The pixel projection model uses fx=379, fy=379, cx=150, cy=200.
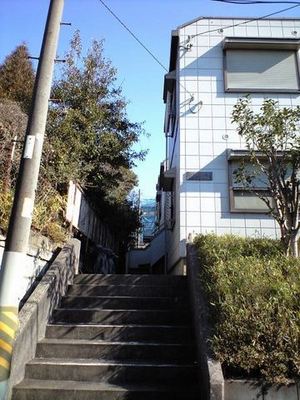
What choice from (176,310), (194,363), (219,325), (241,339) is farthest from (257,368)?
(176,310)

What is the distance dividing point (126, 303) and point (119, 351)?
123 centimetres

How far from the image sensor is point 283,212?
21.9ft

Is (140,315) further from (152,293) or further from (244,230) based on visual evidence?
(244,230)

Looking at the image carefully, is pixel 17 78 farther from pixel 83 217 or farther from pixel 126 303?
pixel 126 303

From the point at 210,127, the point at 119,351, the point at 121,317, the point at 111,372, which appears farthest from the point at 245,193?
the point at 111,372

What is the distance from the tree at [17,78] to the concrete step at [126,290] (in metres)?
6.60

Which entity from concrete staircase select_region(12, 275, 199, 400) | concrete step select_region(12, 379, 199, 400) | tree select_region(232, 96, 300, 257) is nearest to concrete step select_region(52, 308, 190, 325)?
concrete staircase select_region(12, 275, 199, 400)

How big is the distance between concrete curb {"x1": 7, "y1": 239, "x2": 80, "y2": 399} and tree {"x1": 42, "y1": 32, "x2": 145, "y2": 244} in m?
2.35

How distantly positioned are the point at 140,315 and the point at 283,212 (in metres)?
3.05

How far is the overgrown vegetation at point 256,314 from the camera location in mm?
4230

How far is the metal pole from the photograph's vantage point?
12.4ft

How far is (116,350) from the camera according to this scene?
18.1ft

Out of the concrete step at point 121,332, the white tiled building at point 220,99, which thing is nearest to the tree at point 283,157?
the white tiled building at point 220,99

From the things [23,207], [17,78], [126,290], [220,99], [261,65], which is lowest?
[126,290]
